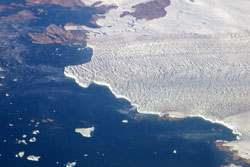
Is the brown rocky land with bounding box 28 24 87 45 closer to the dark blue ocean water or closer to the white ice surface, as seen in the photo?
the white ice surface

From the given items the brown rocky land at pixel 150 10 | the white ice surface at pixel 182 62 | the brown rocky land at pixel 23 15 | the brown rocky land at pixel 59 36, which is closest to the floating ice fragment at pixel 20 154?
the white ice surface at pixel 182 62

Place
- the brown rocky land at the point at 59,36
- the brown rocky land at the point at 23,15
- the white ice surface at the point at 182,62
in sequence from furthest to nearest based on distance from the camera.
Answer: the brown rocky land at the point at 23,15, the brown rocky land at the point at 59,36, the white ice surface at the point at 182,62

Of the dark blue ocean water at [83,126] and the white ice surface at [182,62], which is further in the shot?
the white ice surface at [182,62]

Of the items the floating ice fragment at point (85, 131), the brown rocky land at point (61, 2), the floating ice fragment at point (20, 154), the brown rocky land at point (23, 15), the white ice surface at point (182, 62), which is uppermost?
the brown rocky land at point (61, 2)

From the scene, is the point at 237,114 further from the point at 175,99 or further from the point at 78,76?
the point at 78,76

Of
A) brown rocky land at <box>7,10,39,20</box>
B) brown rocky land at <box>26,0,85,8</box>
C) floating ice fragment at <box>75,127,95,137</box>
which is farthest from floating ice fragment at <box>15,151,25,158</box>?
brown rocky land at <box>26,0,85,8</box>

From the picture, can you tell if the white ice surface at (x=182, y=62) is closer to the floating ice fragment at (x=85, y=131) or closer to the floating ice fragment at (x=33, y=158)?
the floating ice fragment at (x=85, y=131)

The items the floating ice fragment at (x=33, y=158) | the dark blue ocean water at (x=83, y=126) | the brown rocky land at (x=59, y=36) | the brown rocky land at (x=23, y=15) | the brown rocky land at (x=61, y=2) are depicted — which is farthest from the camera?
the brown rocky land at (x=61, y=2)
